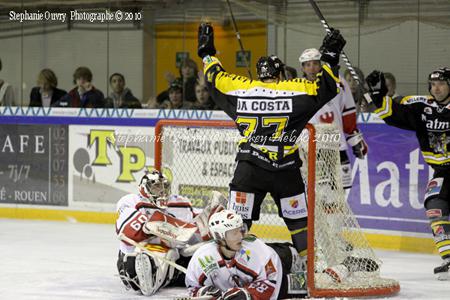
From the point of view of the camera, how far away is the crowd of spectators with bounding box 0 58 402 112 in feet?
31.1

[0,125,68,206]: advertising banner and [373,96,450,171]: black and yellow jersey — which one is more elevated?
[373,96,450,171]: black and yellow jersey

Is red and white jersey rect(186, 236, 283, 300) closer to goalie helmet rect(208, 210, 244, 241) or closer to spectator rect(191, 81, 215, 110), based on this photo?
goalie helmet rect(208, 210, 244, 241)

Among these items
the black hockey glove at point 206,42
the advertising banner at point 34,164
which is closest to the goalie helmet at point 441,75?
the black hockey glove at point 206,42

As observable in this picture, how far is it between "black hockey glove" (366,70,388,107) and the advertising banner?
3646mm

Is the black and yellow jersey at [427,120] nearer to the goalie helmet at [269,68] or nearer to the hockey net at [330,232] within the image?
the hockey net at [330,232]

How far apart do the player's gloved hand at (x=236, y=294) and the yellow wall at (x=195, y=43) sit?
4.02 meters

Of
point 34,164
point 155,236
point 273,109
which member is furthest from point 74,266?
point 34,164

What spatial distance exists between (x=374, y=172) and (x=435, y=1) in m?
1.37

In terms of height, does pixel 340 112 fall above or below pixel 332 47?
below

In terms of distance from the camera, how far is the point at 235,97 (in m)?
6.12

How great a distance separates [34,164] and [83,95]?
2.47ft

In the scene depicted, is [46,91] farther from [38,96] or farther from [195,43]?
[195,43]

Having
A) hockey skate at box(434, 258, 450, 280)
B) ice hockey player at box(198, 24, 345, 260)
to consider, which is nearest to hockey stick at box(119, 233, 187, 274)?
ice hockey player at box(198, 24, 345, 260)

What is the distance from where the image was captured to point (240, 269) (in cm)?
559
